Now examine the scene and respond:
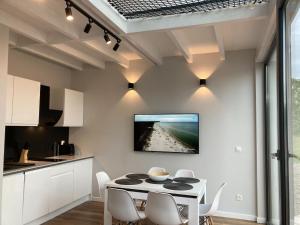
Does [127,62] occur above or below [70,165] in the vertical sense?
above

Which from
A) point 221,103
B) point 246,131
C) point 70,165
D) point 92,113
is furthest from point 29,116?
point 246,131

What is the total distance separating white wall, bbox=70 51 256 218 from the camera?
13.6 ft

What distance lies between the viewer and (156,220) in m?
2.75

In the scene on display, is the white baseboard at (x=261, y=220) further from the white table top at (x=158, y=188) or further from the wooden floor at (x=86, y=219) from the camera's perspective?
the white table top at (x=158, y=188)

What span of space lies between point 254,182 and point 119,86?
3.01 metres

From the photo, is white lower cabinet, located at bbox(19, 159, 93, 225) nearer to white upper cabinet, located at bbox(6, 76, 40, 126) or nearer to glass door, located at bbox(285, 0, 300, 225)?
white upper cabinet, located at bbox(6, 76, 40, 126)

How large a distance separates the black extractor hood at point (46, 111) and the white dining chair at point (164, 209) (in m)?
2.48

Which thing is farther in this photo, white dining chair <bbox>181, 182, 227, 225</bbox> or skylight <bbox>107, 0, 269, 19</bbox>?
white dining chair <bbox>181, 182, 227, 225</bbox>

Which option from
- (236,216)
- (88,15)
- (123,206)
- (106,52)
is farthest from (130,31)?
(236,216)

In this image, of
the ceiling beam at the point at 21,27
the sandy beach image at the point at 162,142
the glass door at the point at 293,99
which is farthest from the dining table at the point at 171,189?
the ceiling beam at the point at 21,27

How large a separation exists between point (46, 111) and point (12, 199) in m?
1.58

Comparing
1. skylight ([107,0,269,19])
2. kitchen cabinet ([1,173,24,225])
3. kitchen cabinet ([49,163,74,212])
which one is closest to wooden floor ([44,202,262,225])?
kitchen cabinet ([49,163,74,212])

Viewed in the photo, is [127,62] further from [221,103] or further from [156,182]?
[156,182]

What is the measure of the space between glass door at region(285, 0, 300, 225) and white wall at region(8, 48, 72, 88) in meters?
3.84
